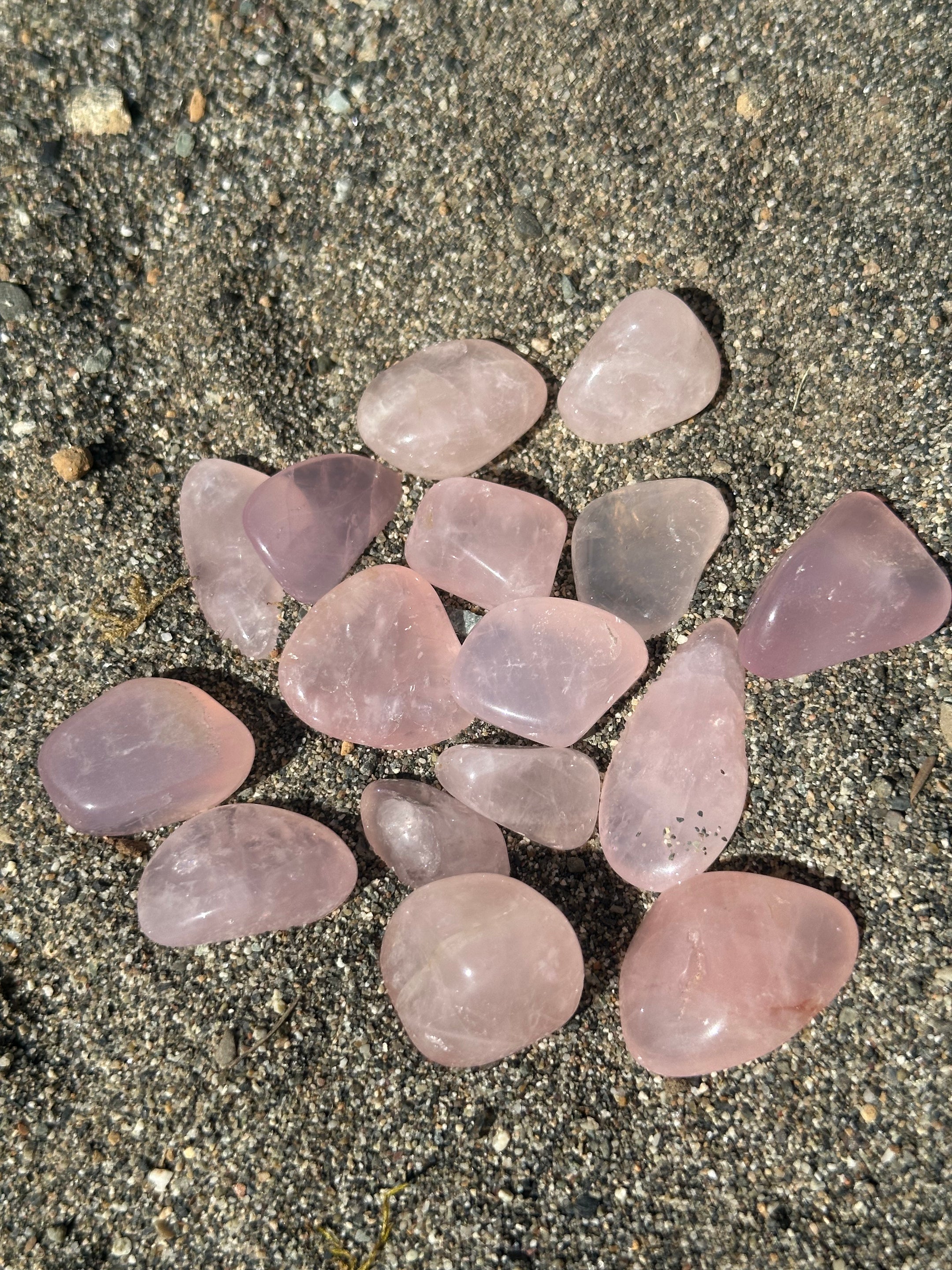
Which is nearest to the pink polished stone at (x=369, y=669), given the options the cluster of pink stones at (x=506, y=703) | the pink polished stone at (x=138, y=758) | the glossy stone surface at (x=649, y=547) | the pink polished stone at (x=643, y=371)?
the cluster of pink stones at (x=506, y=703)

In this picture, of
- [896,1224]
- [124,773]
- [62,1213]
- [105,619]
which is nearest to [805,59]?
[105,619]

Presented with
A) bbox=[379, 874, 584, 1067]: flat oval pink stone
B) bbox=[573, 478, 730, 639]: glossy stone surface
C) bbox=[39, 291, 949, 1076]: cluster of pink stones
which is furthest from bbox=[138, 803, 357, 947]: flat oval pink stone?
bbox=[573, 478, 730, 639]: glossy stone surface

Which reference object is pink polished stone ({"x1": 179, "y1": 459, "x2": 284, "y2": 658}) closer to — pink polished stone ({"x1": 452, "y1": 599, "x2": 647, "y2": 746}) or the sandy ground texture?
the sandy ground texture

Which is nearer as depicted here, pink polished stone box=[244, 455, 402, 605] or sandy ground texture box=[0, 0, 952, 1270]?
sandy ground texture box=[0, 0, 952, 1270]

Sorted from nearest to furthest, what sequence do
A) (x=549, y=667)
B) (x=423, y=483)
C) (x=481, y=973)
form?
(x=481, y=973) → (x=549, y=667) → (x=423, y=483)

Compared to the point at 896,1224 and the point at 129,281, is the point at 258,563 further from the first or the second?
the point at 896,1224

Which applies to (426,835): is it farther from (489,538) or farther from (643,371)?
(643,371)

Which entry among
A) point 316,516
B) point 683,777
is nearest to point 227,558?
point 316,516
